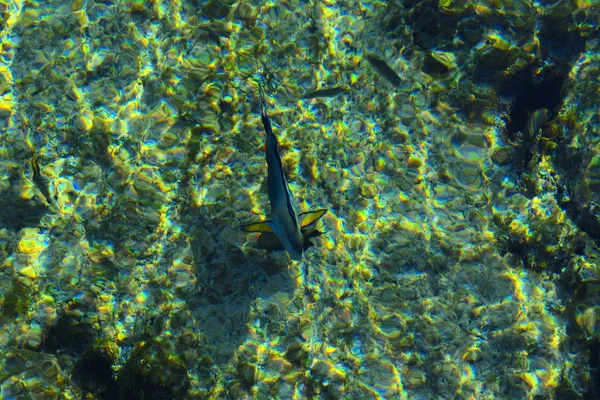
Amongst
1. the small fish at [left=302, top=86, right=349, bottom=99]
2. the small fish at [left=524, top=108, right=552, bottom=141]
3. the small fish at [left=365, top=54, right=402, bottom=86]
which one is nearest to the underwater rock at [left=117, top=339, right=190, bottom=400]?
the small fish at [left=302, top=86, right=349, bottom=99]

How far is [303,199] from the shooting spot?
4.43 meters

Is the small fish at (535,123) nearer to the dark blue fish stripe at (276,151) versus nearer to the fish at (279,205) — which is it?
the fish at (279,205)

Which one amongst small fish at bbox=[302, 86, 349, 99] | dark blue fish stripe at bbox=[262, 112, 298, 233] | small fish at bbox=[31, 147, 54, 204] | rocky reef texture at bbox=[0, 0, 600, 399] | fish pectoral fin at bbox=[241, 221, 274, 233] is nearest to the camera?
dark blue fish stripe at bbox=[262, 112, 298, 233]

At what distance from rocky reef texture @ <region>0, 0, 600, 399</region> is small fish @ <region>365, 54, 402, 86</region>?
0.09 feet

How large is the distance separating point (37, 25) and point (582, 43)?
6.42 metres

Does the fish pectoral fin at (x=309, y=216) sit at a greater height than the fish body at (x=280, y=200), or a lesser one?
lesser

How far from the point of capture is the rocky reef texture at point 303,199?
3916 millimetres

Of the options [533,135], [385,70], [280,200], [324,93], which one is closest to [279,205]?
[280,200]

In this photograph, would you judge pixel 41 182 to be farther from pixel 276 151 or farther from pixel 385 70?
pixel 385 70

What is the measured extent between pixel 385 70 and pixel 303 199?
190cm

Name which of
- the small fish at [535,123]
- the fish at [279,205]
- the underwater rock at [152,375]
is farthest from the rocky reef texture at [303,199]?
the fish at [279,205]

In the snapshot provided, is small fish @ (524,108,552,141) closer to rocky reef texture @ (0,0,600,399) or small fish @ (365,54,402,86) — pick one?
rocky reef texture @ (0,0,600,399)

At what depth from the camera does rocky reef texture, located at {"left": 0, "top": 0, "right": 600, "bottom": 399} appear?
12.8 feet

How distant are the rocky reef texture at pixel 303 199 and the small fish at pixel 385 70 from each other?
0.09ft
